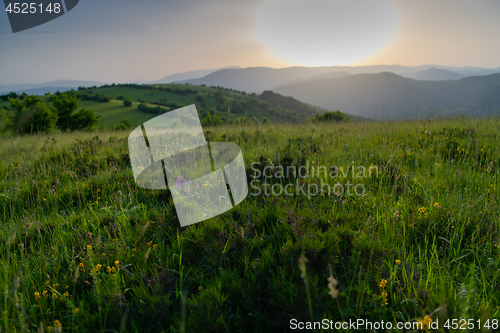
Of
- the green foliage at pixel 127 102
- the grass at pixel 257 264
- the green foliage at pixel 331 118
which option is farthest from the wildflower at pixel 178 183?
the green foliage at pixel 127 102

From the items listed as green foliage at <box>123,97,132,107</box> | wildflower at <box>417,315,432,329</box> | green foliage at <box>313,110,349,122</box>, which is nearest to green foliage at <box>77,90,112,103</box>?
green foliage at <box>123,97,132,107</box>

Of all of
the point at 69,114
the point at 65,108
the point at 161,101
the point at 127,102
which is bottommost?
the point at 69,114

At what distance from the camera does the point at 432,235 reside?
215 cm

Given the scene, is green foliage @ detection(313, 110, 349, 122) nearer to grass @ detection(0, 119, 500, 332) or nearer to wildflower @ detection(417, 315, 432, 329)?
grass @ detection(0, 119, 500, 332)

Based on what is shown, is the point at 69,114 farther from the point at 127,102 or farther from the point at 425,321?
the point at 127,102

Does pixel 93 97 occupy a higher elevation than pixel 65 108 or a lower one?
higher

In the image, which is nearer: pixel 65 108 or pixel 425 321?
pixel 425 321

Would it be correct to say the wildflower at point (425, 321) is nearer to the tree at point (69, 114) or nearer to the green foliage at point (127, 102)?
the tree at point (69, 114)

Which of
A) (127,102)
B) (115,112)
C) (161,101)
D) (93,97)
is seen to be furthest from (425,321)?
(93,97)

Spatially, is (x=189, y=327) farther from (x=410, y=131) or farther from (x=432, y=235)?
(x=410, y=131)

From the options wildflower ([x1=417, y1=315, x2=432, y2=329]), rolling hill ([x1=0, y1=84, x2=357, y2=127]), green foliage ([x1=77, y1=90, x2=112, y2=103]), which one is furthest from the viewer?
green foliage ([x1=77, y1=90, x2=112, y2=103])

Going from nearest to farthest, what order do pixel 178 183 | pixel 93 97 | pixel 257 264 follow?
pixel 257 264, pixel 178 183, pixel 93 97

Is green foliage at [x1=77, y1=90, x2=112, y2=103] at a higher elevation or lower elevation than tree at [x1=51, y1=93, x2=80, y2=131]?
higher

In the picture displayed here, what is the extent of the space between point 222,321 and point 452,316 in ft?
4.24
